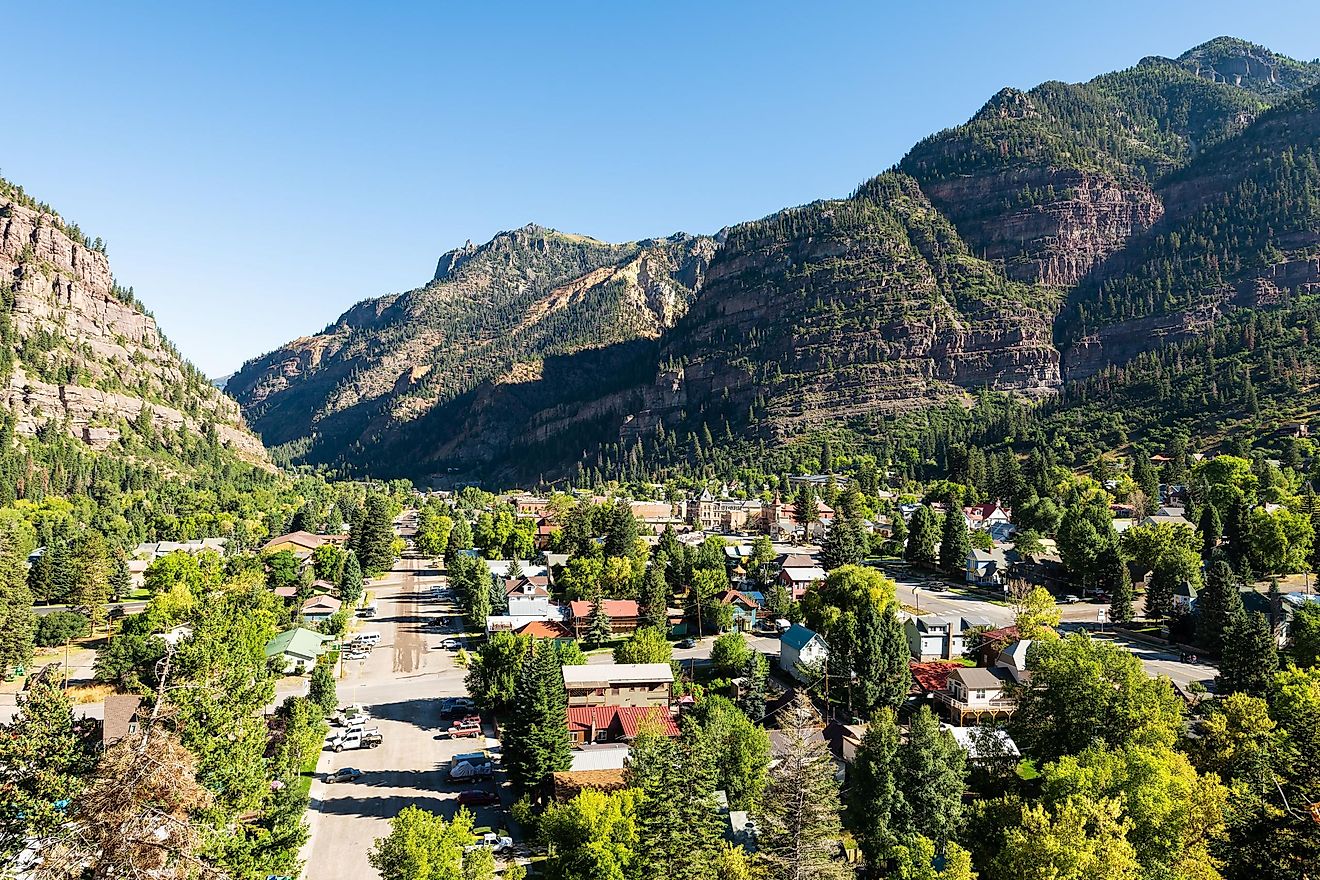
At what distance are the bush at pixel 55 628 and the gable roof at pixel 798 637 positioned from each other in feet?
199

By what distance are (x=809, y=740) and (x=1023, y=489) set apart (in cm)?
10622

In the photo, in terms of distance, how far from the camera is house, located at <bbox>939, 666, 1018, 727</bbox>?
49.2 meters

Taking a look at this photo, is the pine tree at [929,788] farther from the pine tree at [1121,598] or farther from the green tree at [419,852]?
the pine tree at [1121,598]

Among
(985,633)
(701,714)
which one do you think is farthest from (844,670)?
(985,633)

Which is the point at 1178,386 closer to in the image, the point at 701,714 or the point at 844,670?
the point at 844,670

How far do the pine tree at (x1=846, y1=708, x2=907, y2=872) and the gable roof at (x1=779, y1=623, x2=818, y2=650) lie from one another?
2133 cm

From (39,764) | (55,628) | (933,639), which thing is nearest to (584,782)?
(39,764)

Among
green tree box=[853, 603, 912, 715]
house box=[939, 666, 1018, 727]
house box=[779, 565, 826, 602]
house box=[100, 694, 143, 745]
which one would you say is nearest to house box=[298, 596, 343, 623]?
house box=[100, 694, 143, 745]

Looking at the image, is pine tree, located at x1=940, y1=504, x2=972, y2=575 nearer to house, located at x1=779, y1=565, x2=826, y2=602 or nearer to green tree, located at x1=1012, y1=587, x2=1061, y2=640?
house, located at x1=779, y1=565, x2=826, y2=602

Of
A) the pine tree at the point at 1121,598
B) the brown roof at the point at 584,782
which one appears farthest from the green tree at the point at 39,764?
the pine tree at the point at 1121,598

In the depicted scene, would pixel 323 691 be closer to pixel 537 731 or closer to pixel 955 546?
pixel 537 731

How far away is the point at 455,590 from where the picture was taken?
92.6m

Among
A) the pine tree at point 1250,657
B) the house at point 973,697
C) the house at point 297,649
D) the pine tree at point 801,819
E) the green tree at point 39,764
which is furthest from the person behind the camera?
the house at point 297,649

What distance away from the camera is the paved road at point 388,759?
116 ft
